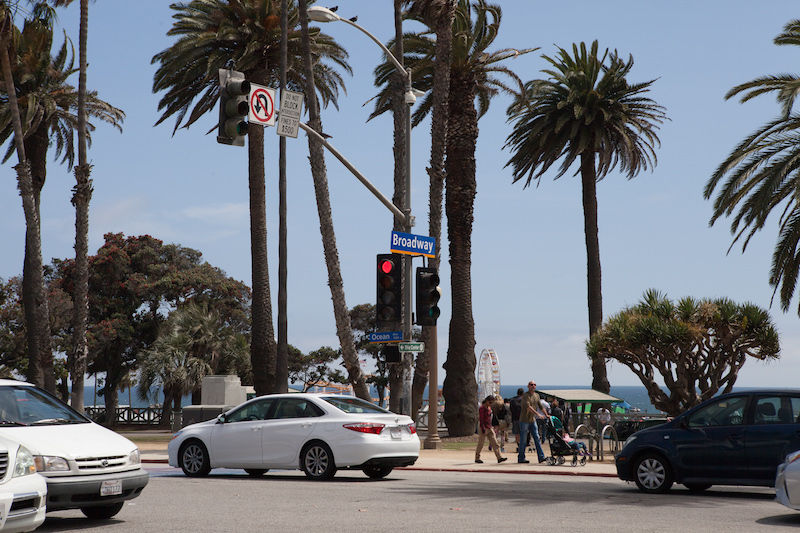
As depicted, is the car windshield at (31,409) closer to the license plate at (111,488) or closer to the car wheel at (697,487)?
the license plate at (111,488)

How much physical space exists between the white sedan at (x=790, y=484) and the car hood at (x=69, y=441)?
24.2ft

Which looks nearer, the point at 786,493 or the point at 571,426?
the point at 786,493

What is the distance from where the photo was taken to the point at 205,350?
43.4 m

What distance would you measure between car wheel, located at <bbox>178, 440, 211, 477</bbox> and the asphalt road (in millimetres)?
465

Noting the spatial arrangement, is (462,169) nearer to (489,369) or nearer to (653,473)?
(653,473)

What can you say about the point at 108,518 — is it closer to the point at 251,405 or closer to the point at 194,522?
the point at 194,522

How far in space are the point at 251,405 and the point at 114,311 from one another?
129 feet

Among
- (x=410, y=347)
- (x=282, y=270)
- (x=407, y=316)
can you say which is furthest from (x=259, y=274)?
(x=410, y=347)

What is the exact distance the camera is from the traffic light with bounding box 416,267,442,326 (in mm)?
17922

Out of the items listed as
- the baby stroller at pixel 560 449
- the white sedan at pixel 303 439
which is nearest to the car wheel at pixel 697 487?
the white sedan at pixel 303 439

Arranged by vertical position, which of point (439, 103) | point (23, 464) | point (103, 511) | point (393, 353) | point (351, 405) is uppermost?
point (439, 103)

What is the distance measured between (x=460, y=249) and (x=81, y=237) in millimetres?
12923

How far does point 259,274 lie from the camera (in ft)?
106

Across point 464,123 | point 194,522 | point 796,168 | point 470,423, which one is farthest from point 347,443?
point 464,123
